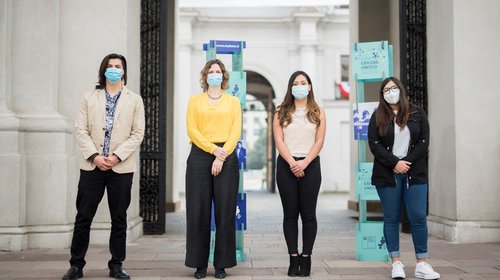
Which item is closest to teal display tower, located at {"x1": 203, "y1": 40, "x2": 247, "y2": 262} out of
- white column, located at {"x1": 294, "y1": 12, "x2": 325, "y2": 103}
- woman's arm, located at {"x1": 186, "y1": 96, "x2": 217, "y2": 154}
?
woman's arm, located at {"x1": 186, "y1": 96, "x2": 217, "y2": 154}

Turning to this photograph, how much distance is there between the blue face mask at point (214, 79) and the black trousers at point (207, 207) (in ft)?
1.85

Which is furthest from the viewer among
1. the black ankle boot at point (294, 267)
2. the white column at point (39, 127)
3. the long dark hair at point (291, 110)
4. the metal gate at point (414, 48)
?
the metal gate at point (414, 48)

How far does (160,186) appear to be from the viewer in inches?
329

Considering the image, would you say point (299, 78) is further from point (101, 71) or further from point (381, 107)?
point (101, 71)

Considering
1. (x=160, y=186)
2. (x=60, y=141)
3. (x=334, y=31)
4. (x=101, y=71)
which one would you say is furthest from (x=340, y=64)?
(x=101, y=71)

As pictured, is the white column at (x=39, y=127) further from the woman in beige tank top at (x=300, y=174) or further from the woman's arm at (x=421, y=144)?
the woman's arm at (x=421, y=144)

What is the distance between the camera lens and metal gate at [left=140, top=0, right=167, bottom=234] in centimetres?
838

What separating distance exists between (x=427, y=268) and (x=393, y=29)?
6609 mm

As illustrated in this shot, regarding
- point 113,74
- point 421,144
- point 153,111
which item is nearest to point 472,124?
point 421,144

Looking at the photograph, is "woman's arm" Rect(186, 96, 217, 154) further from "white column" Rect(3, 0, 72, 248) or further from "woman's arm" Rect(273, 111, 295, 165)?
"white column" Rect(3, 0, 72, 248)

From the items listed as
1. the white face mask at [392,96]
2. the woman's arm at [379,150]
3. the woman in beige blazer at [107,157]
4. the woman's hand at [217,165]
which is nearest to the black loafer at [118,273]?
the woman in beige blazer at [107,157]

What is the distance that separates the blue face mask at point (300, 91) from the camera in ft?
17.2

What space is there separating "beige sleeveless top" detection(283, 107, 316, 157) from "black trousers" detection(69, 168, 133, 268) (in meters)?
1.42

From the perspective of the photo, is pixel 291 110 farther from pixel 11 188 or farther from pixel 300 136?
pixel 11 188
